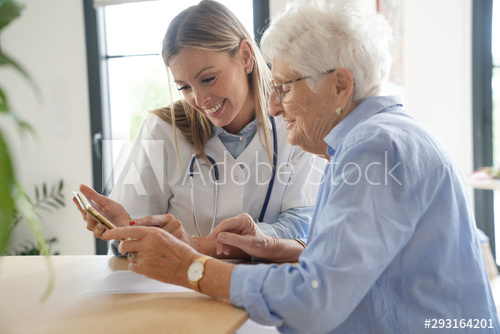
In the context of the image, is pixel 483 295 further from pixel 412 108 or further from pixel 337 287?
pixel 412 108

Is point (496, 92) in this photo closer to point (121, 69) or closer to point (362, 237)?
point (121, 69)

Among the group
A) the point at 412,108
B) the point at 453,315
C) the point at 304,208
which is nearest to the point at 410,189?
the point at 453,315

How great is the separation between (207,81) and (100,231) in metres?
0.66

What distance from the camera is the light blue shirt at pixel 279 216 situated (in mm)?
1591

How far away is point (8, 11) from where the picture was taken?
1.94 ft

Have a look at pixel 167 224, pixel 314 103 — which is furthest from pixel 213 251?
pixel 314 103

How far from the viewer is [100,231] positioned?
140cm


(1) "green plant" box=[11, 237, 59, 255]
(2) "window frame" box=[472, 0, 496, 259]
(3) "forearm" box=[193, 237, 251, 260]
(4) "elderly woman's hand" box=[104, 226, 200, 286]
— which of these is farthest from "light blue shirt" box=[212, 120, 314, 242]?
(2) "window frame" box=[472, 0, 496, 259]

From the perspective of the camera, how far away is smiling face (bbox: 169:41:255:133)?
1.68 meters

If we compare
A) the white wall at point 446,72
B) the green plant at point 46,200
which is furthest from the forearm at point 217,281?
the white wall at point 446,72

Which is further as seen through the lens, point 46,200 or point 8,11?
point 46,200

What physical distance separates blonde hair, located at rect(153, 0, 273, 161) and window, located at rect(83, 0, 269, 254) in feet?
6.12

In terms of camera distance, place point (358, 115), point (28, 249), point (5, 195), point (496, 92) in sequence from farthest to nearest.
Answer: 1. point (496, 92)
2. point (28, 249)
3. point (358, 115)
4. point (5, 195)

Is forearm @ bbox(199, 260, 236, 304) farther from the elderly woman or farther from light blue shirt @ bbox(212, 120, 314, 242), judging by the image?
light blue shirt @ bbox(212, 120, 314, 242)
